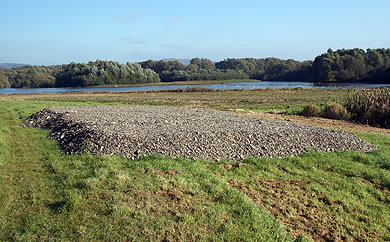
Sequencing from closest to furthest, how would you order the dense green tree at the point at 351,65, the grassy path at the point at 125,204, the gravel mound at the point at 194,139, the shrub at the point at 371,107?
the grassy path at the point at 125,204
the gravel mound at the point at 194,139
the shrub at the point at 371,107
the dense green tree at the point at 351,65

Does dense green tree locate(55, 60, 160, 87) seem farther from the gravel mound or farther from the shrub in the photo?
the gravel mound

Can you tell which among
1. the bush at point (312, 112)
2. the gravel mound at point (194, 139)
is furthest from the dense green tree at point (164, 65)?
the gravel mound at point (194, 139)

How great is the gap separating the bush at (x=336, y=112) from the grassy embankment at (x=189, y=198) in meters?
11.5

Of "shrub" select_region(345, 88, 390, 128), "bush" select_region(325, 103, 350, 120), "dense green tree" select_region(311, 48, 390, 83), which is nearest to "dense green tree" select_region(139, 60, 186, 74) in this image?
"dense green tree" select_region(311, 48, 390, 83)

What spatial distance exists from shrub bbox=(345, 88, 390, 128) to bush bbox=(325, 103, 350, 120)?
48 centimetres

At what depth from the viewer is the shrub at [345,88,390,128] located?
17.9m

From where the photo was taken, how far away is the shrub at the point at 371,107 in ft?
58.7

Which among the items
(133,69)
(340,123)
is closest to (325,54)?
(133,69)

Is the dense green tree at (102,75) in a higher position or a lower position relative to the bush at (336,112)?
higher

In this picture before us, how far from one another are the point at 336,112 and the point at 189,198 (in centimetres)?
1734

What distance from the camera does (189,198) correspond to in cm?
566

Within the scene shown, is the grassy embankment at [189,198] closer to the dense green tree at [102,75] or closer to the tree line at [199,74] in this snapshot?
the tree line at [199,74]

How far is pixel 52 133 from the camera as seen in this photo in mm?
11875

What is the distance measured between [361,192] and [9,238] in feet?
23.5
